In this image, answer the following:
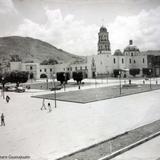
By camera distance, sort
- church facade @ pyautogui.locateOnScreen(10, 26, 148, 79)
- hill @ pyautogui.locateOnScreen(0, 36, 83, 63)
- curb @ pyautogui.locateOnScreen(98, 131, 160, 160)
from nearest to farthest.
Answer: curb @ pyautogui.locateOnScreen(98, 131, 160, 160) < hill @ pyautogui.locateOnScreen(0, 36, 83, 63) < church facade @ pyautogui.locateOnScreen(10, 26, 148, 79)

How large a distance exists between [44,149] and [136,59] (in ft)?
160

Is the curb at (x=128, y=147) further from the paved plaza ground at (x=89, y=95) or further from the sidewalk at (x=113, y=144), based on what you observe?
the paved plaza ground at (x=89, y=95)

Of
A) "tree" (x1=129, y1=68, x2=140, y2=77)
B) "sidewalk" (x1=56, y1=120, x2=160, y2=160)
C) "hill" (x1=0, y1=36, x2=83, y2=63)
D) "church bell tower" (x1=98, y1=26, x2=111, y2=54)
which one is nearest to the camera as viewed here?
"sidewalk" (x1=56, y1=120, x2=160, y2=160)

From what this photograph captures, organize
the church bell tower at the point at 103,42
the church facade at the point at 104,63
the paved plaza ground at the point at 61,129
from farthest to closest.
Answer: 1. the church facade at the point at 104,63
2. the church bell tower at the point at 103,42
3. the paved plaza ground at the point at 61,129

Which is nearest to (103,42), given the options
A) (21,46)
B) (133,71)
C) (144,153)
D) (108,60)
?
(108,60)

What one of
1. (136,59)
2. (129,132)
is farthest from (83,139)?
(136,59)

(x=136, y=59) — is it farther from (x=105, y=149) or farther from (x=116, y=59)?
(x=105, y=149)

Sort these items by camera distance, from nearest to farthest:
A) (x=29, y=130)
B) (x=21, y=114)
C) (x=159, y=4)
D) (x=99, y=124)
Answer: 1. (x=159, y=4)
2. (x=29, y=130)
3. (x=99, y=124)
4. (x=21, y=114)

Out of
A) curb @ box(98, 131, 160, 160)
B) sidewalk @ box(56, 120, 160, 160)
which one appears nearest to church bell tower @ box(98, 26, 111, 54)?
sidewalk @ box(56, 120, 160, 160)

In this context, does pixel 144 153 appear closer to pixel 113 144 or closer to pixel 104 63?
pixel 113 144

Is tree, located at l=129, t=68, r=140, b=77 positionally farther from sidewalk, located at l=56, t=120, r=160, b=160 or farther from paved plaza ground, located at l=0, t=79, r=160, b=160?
sidewalk, located at l=56, t=120, r=160, b=160

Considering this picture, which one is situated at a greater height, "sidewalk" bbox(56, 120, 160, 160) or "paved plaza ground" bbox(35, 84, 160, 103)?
"paved plaza ground" bbox(35, 84, 160, 103)

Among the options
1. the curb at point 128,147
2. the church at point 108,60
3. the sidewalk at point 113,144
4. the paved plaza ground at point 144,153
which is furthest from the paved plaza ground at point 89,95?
the church at point 108,60

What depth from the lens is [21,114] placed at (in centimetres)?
1286
